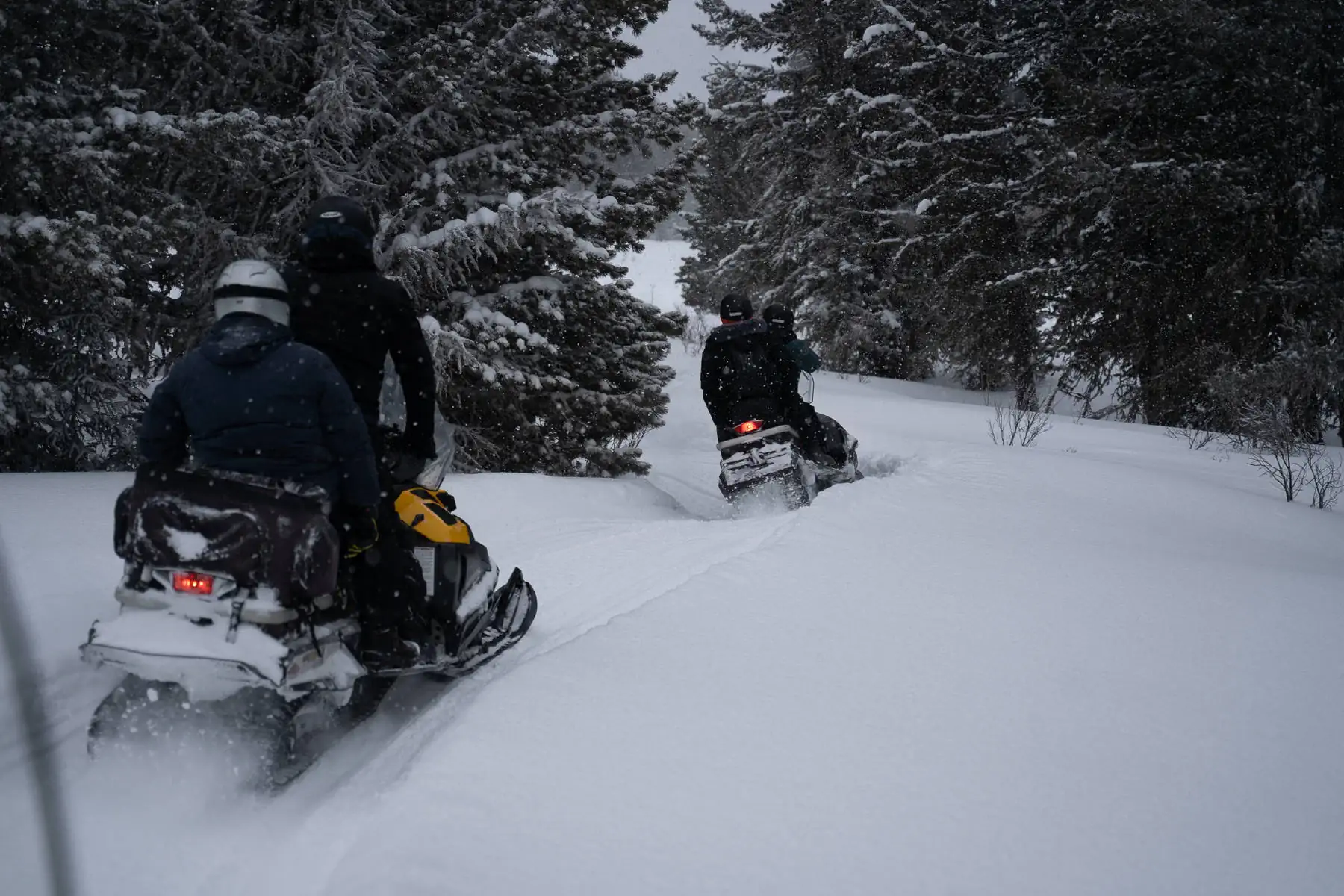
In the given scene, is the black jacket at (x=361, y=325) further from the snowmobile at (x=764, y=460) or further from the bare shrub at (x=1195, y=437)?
the bare shrub at (x=1195, y=437)

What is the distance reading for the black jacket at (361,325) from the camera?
3584mm

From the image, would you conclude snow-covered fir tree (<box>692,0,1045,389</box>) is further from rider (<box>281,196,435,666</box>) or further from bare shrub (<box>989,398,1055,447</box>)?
rider (<box>281,196,435,666</box>)

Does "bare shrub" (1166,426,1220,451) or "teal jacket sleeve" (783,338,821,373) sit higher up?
"teal jacket sleeve" (783,338,821,373)

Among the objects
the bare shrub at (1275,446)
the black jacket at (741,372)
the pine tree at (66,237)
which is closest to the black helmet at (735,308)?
the black jacket at (741,372)

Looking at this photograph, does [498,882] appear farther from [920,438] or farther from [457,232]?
[920,438]

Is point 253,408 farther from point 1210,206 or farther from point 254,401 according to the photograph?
point 1210,206

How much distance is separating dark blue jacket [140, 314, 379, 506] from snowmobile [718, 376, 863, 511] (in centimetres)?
480

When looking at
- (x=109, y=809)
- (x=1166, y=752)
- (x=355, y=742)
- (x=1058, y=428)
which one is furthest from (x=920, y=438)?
(x=109, y=809)

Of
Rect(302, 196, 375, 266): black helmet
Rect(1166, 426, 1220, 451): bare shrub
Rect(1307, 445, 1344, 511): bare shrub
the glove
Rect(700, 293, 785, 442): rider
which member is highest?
Rect(302, 196, 375, 266): black helmet

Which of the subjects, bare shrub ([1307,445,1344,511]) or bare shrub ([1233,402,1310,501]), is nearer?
bare shrub ([1307,445,1344,511])

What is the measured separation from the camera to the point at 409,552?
3543 millimetres

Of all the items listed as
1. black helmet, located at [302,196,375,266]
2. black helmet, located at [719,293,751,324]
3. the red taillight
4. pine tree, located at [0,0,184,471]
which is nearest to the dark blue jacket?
the red taillight

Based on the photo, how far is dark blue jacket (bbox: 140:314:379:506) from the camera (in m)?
2.90

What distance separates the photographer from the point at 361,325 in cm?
362
